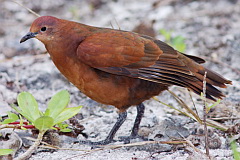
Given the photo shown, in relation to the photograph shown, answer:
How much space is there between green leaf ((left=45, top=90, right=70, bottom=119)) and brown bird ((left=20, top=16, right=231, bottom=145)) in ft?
0.63

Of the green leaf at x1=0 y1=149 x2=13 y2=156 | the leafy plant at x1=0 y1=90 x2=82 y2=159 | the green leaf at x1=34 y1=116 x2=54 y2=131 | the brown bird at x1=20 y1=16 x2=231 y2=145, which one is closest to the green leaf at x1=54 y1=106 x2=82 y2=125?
the leafy plant at x1=0 y1=90 x2=82 y2=159

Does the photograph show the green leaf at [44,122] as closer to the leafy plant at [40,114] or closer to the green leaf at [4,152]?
the leafy plant at [40,114]

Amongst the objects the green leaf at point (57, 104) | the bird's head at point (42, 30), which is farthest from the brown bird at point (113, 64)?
the green leaf at point (57, 104)

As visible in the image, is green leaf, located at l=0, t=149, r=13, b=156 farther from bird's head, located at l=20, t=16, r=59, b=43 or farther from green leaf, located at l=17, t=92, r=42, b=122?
bird's head, located at l=20, t=16, r=59, b=43

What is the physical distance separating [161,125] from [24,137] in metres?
1.41

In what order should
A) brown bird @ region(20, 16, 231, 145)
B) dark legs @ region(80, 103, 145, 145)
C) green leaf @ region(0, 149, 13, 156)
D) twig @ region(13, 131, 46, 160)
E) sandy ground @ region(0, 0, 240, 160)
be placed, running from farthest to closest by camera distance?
dark legs @ region(80, 103, 145, 145) < brown bird @ region(20, 16, 231, 145) < sandy ground @ region(0, 0, 240, 160) < twig @ region(13, 131, 46, 160) < green leaf @ region(0, 149, 13, 156)

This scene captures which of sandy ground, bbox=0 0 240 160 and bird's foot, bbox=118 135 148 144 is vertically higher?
sandy ground, bbox=0 0 240 160

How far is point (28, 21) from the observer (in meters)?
7.83

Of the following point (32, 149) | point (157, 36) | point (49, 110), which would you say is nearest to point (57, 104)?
point (49, 110)

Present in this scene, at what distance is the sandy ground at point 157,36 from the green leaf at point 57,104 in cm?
35

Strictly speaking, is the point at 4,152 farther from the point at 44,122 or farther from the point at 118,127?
the point at 118,127

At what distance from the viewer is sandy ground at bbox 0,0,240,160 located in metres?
3.86

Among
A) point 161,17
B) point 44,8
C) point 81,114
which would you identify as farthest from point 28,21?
point 81,114

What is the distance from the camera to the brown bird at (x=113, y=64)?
3.96 m
